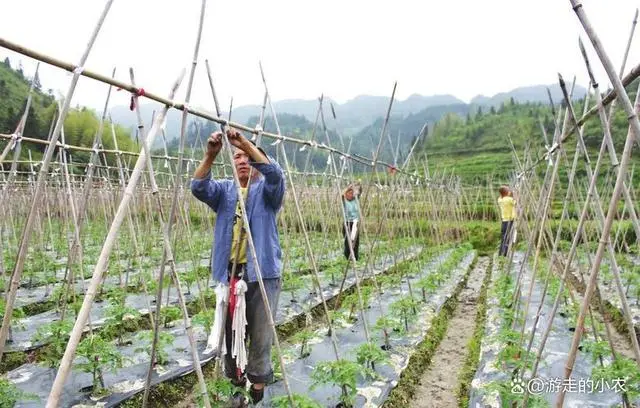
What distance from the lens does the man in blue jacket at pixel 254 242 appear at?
3213 mm

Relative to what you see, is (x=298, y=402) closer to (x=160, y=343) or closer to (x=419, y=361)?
(x=160, y=343)

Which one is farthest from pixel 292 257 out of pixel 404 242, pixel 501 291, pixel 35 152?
pixel 35 152

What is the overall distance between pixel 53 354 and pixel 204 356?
133 cm

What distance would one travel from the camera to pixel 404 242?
9.72 meters

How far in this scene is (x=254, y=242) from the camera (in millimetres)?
3258

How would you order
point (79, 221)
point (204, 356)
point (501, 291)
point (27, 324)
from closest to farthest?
point (79, 221) < point (204, 356) < point (27, 324) < point (501, 291)

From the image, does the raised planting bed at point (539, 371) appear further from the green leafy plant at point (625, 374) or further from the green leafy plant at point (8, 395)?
the green leafy plant at point (8, 395)

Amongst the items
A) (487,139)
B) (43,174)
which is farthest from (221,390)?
(487,139)

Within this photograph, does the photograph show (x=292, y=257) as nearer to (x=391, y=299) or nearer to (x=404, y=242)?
(x=404, y=242)

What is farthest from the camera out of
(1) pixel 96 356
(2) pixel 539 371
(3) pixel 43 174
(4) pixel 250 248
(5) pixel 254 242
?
(2) pixel 539 371

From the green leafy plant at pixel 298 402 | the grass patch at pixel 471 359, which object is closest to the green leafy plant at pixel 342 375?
the green leafy plant at pixel 298 402

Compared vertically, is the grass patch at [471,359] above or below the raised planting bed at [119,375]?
below

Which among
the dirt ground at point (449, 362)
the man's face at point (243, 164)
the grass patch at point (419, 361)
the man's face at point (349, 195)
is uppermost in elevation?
the man's face at point (243, 164)

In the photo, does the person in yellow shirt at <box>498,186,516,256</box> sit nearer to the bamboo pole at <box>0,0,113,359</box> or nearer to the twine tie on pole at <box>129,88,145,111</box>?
the twine tie on pole at <box>129,88,145,111</box>
